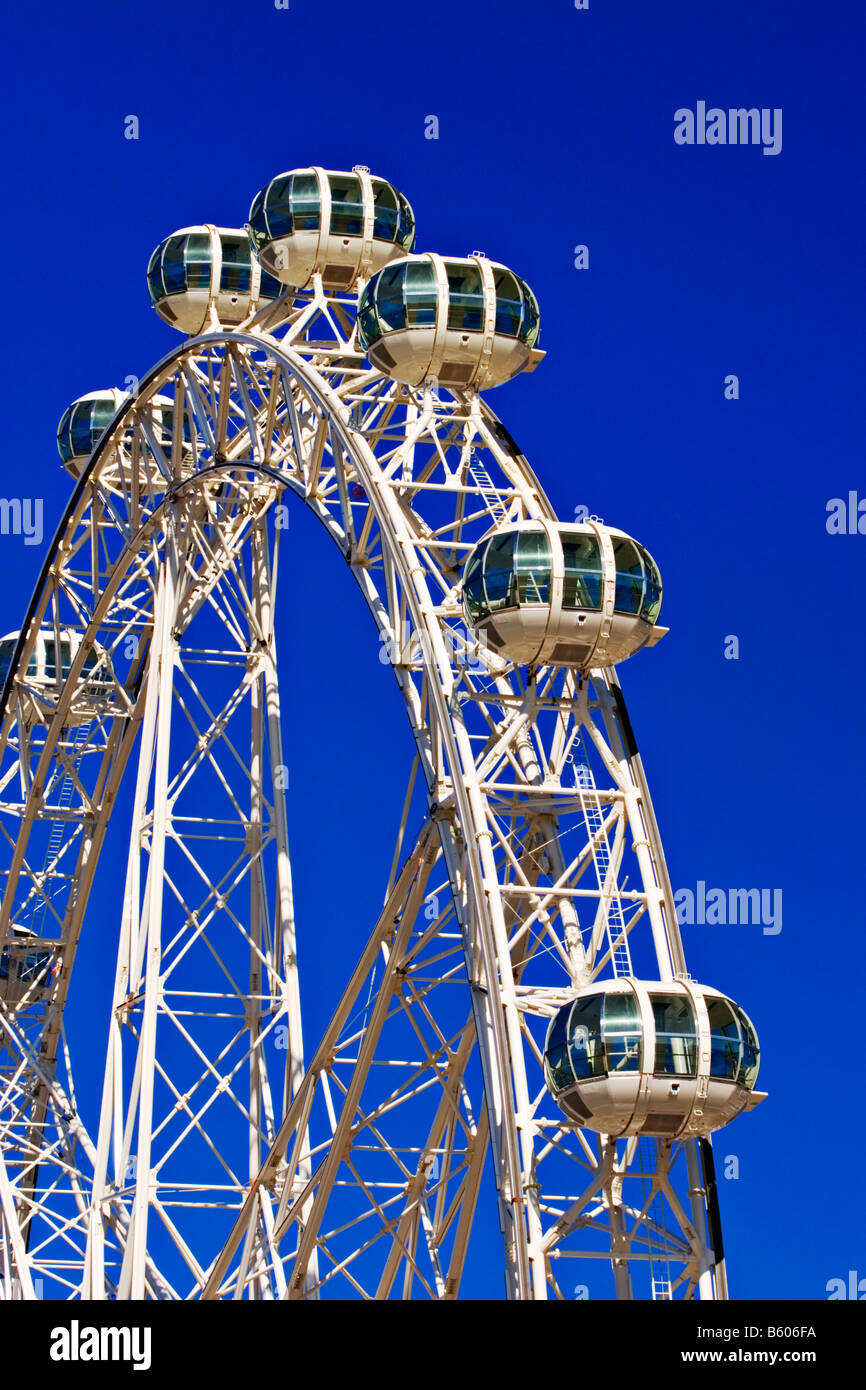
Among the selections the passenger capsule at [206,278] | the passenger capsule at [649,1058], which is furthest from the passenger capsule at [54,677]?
the passenger capsule at [649,1058]

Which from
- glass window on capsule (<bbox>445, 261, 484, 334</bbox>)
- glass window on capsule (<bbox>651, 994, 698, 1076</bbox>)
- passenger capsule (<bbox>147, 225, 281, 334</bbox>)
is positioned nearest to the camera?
glass window on capsule (<bbox>651, 994, 698, 1076</bbox>)

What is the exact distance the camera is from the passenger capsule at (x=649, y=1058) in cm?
3244

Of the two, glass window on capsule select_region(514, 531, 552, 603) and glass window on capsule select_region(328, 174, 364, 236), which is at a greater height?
glass window on capsule select_region(328, 174, 364, 236)

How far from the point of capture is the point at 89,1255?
48438mm

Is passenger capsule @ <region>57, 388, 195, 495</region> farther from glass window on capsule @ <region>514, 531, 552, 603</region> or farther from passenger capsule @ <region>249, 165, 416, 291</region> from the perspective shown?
glass window on capsule @ <region>514, 531, 552, 603</region>

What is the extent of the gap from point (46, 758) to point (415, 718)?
23.1 meters

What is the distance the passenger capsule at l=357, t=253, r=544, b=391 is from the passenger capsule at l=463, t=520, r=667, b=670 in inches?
198

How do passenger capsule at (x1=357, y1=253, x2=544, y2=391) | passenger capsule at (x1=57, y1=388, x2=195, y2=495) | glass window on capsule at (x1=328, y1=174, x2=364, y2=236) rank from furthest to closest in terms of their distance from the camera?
passenger capsule at (x1=57, y1=388, x2=195, y2=495)
glass window on capsule at (x1=328, y1=174, x2=364, y2=236)
passenger capsule at (x1=357, y1=253, x2=544, y2=391)

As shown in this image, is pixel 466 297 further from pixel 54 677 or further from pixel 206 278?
pixel 54 677

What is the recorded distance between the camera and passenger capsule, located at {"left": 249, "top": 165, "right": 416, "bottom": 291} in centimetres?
4475

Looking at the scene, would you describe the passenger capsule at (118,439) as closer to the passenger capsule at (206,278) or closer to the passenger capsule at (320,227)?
the passenger capsule at (206,278)

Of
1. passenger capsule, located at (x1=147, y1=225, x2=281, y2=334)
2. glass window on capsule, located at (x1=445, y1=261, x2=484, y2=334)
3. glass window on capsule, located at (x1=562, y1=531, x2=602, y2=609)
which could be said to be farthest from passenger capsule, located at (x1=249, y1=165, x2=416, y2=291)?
glass window on capsule, located at (x1=562, y1=531, x2=602, y2=609)

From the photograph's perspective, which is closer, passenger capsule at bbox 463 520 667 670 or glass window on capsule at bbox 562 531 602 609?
passenger capsule at bbox 463 520 667 670
